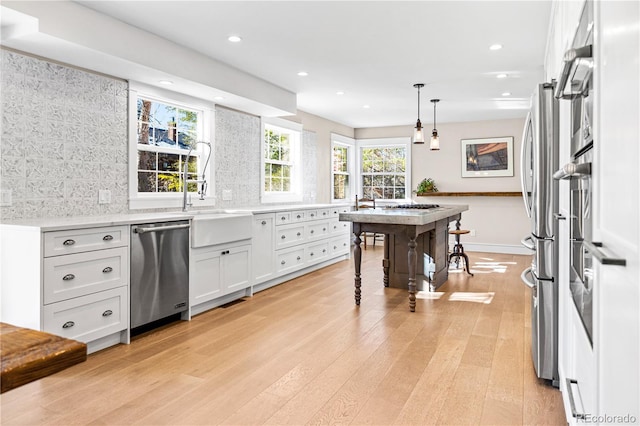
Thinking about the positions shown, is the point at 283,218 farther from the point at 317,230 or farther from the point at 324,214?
the point at 324,214

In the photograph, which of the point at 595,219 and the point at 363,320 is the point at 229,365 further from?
the point at 595,219

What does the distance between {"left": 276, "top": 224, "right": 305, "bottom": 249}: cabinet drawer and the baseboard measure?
3799mm

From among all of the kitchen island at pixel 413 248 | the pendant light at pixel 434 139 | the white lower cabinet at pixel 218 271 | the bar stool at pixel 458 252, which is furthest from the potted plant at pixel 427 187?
the white lower cabinet at pixel 218 271

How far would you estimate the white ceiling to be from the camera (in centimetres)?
307

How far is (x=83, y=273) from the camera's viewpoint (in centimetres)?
277

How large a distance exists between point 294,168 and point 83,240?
4.16 m

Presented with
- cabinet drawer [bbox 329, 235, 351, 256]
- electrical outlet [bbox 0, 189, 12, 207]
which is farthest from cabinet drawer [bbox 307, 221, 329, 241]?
electrical outlet [bbox 0, 189, 12, 207]

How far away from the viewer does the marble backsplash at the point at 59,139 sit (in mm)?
2949

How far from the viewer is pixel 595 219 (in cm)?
116

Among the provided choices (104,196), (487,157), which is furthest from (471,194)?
(104,196)

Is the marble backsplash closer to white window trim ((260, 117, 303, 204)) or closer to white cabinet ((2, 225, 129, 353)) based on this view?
white cabinet ((2, 225, 129, 353))

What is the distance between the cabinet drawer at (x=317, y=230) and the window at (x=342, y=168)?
6.27 feet

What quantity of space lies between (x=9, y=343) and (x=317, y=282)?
4330 mm

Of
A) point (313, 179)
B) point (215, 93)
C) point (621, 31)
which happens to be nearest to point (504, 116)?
point (313, 179)
